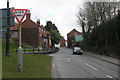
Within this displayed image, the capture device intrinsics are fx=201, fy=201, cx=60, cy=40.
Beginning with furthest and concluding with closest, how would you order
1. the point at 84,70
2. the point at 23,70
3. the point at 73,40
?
the point at 73,40
the point at 84,70
the point at 23,70

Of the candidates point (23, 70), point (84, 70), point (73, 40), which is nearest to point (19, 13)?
point (23, 70)

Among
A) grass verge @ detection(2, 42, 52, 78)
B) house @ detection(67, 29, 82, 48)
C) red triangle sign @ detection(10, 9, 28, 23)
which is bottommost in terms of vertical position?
grass verge @ detection(2, 42, 52, 78)

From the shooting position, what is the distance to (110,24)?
115ft

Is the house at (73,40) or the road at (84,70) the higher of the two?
the house at (73,40)

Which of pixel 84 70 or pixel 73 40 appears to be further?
pixel 73 40

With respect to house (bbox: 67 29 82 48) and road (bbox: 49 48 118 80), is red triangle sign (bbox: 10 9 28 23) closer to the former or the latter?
road (bbox: 49 48 118 80)

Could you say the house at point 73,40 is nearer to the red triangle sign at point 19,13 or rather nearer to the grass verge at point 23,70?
the grass verge at point 23,70

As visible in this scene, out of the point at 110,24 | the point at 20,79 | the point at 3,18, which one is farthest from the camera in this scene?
the point at 110,24

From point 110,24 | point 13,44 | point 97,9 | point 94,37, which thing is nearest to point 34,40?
point 13,44

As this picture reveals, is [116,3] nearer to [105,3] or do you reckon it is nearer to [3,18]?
[105,3]

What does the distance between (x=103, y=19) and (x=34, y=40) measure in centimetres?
3102

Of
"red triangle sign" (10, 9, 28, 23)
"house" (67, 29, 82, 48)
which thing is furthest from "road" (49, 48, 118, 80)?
"house" (67, 29, 82, 48)

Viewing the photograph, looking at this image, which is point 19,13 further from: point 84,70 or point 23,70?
point 84,70

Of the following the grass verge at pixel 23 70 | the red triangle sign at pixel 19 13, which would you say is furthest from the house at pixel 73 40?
the red triangle sign at pixel 19 13
